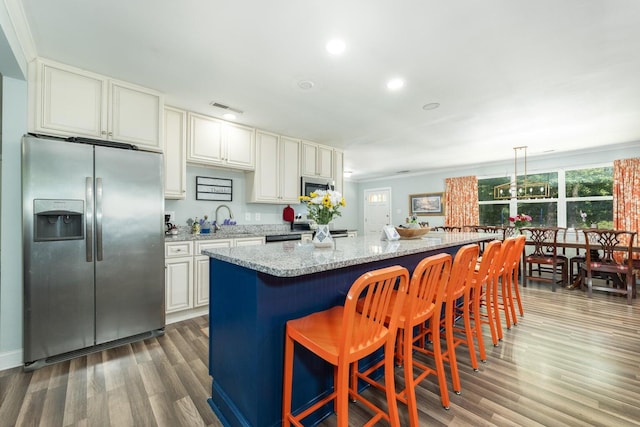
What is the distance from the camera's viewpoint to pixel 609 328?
111 inches

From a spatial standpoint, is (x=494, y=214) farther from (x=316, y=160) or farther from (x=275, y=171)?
(x=275, y=171)

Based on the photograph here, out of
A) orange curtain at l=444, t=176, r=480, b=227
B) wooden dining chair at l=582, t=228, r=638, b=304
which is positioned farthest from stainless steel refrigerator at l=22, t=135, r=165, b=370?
orange curtain at l=444, t=176, r=480, b=227

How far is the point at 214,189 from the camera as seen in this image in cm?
392

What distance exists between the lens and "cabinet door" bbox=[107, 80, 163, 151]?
2557 millimetres

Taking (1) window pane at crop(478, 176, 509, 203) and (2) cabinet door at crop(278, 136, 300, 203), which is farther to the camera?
(1) window pane at crop(478, 176, 509, 203)

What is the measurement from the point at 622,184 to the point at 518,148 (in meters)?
1.81

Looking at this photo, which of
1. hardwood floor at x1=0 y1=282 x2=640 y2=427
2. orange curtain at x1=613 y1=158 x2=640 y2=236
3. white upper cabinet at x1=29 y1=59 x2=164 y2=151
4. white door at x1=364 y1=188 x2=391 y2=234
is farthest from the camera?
white door at x1=364 y1=188 x2=391 y2=234

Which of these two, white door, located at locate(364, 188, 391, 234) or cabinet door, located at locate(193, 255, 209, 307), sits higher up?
white door, located at locate(364, 188, 391, 234)

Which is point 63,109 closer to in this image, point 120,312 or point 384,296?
point 120,312

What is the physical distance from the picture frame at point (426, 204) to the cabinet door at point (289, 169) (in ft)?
14.5

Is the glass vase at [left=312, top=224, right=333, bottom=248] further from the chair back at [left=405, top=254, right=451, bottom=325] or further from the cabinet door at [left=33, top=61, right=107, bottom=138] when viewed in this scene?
the cabinet door at [left=33, top=61, right=107, bottom=138]

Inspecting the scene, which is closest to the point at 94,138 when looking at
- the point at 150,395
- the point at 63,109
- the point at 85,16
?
the point at 63,109

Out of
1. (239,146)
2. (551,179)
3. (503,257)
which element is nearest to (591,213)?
(551,179)

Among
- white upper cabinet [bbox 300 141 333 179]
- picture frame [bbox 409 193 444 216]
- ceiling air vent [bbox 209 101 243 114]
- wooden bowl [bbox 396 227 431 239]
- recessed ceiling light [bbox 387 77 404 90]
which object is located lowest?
wooden bowl [bbox 396 227 431 239]
